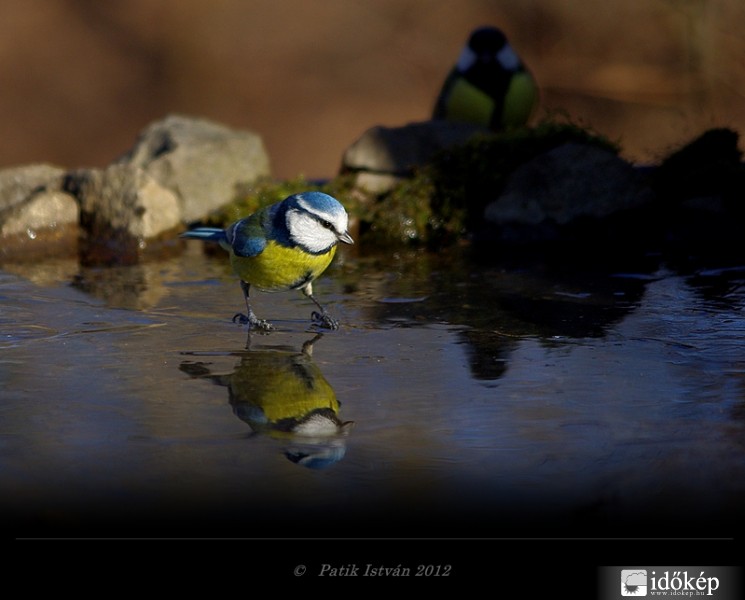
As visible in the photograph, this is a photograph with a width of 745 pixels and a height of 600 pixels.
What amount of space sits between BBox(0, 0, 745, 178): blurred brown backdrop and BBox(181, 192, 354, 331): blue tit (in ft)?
25.2

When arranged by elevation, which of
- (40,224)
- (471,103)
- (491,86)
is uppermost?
(491,86)

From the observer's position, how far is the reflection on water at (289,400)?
10.1 ft

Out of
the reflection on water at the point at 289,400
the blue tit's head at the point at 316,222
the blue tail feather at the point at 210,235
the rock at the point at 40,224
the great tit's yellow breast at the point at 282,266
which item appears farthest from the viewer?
the rock at the point at 40,224

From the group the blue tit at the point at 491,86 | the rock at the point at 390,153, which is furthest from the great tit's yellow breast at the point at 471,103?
the rock at the point at 390,153

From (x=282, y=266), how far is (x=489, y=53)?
4.50 m

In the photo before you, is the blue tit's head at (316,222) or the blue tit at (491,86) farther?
the blue tit at (491,86)

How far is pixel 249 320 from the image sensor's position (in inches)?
178

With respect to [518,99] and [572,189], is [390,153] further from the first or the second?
[518,99]

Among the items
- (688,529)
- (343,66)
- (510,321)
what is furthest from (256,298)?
(343,66)

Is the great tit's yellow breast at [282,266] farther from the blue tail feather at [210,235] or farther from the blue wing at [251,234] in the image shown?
the blue tail feather at [210,235]

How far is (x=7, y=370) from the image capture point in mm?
3893

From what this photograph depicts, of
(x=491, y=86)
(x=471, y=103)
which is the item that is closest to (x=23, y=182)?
(x=471, y=103)

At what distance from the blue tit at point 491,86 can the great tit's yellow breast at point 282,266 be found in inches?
165

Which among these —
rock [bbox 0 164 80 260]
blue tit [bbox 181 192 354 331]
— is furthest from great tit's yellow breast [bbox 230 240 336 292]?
rock [bbox 0 164 80 260]
